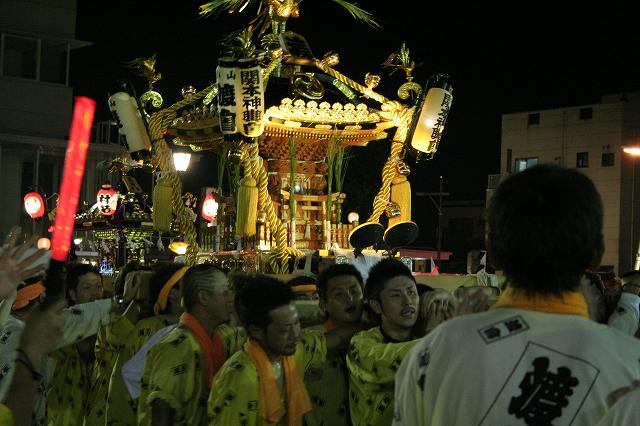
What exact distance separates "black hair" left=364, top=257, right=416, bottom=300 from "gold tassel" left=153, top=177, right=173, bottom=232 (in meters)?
8.90

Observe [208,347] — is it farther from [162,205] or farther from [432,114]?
[432,114]

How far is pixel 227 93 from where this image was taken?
11953 mm

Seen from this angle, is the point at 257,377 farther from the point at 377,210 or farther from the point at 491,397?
the point at 377,210

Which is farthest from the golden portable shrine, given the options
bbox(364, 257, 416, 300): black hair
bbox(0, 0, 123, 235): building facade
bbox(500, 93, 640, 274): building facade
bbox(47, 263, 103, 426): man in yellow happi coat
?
bbox(500, 93, 640, 274): building facade

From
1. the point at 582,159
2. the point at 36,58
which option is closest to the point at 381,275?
the point at 36,58

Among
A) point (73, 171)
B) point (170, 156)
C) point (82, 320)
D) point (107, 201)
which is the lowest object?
point (82, 320)

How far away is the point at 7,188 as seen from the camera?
30859mm

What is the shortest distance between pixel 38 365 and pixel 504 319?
1.39 m

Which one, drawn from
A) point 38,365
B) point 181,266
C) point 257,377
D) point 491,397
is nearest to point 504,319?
point 491,397

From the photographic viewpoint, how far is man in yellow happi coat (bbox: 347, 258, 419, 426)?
159 inches

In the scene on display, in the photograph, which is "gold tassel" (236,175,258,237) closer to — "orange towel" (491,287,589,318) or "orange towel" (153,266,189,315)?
"orange towel" (153,266,189,315)

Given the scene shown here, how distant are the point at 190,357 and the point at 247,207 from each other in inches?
302

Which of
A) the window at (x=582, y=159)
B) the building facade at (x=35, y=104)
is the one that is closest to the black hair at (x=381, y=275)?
the building facade at (x=35, y=104)

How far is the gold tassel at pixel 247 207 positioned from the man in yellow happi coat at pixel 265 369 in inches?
299
